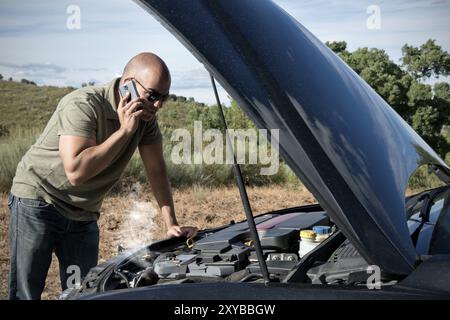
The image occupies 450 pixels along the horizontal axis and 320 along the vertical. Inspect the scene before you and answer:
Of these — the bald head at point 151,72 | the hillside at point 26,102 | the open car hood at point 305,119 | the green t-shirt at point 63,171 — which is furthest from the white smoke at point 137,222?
the hillside at point 26,102

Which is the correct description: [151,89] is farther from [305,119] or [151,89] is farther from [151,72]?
[305,119]

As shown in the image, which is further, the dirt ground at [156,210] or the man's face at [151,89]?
the dirt ground at [156,210]

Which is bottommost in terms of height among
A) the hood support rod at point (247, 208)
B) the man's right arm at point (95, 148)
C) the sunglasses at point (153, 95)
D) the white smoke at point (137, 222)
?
the white smoke at point (137, 222)

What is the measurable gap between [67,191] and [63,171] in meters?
0.12

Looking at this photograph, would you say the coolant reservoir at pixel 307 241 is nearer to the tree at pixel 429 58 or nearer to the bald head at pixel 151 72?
the bald head at pixel 151 72

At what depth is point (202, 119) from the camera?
1370cm

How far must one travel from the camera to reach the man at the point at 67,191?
2.80 metres

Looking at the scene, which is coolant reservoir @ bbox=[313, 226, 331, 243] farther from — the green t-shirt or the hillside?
the hillside

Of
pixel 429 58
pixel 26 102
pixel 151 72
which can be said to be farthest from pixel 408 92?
pixel 26 102

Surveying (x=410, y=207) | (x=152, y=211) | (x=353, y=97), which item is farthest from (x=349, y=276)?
(x=152, y=211)

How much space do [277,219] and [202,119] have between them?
10.9m

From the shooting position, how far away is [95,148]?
2.51 m

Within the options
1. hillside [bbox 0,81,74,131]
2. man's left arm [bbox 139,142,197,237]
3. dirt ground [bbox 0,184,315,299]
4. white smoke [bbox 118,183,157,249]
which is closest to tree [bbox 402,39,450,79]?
dirt ground [bbox 0,184,315,299]
